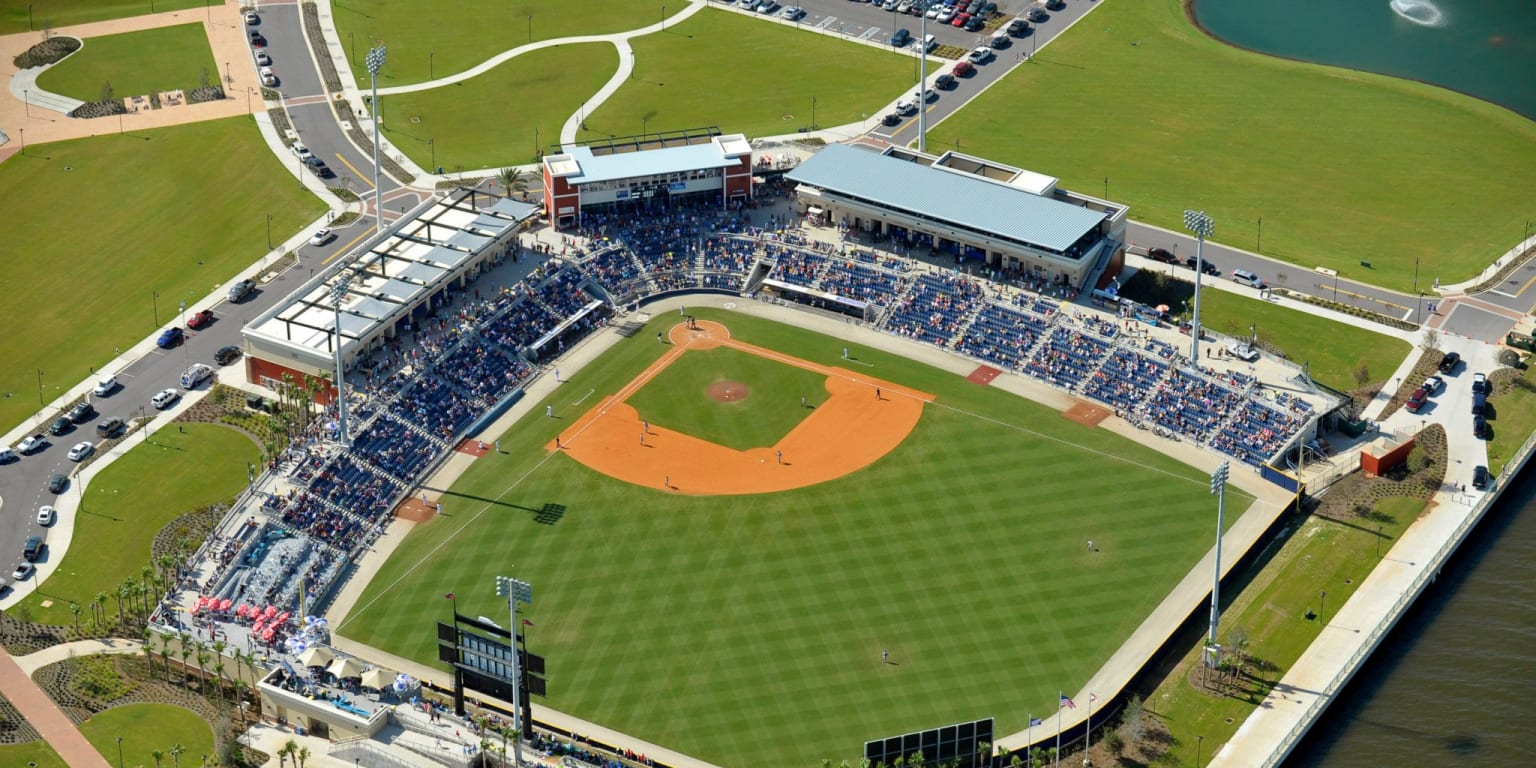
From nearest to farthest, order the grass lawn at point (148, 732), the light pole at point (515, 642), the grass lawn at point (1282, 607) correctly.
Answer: the light pole at point (515, 642) → the grass lawn at point (148, 732) → the grass lawn at point (1282, 607)

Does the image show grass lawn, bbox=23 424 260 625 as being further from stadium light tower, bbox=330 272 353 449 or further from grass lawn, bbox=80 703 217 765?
grass lawn, bbox=80 703 217 765

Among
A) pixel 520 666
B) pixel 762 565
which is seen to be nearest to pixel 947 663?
pixel 762 565

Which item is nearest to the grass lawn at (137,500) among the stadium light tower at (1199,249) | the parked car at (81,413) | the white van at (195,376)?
the parked car at (81,413)

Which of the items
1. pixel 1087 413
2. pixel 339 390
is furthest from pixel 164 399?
pixel 1087 413

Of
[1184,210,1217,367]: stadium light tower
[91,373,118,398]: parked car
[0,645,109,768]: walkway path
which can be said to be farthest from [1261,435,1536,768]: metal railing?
[91,373,118,398]: parked car

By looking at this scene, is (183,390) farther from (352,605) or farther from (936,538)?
(936,538)

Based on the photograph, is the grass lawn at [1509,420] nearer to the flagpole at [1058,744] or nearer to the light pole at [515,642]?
the flagpole at [1058,744]
